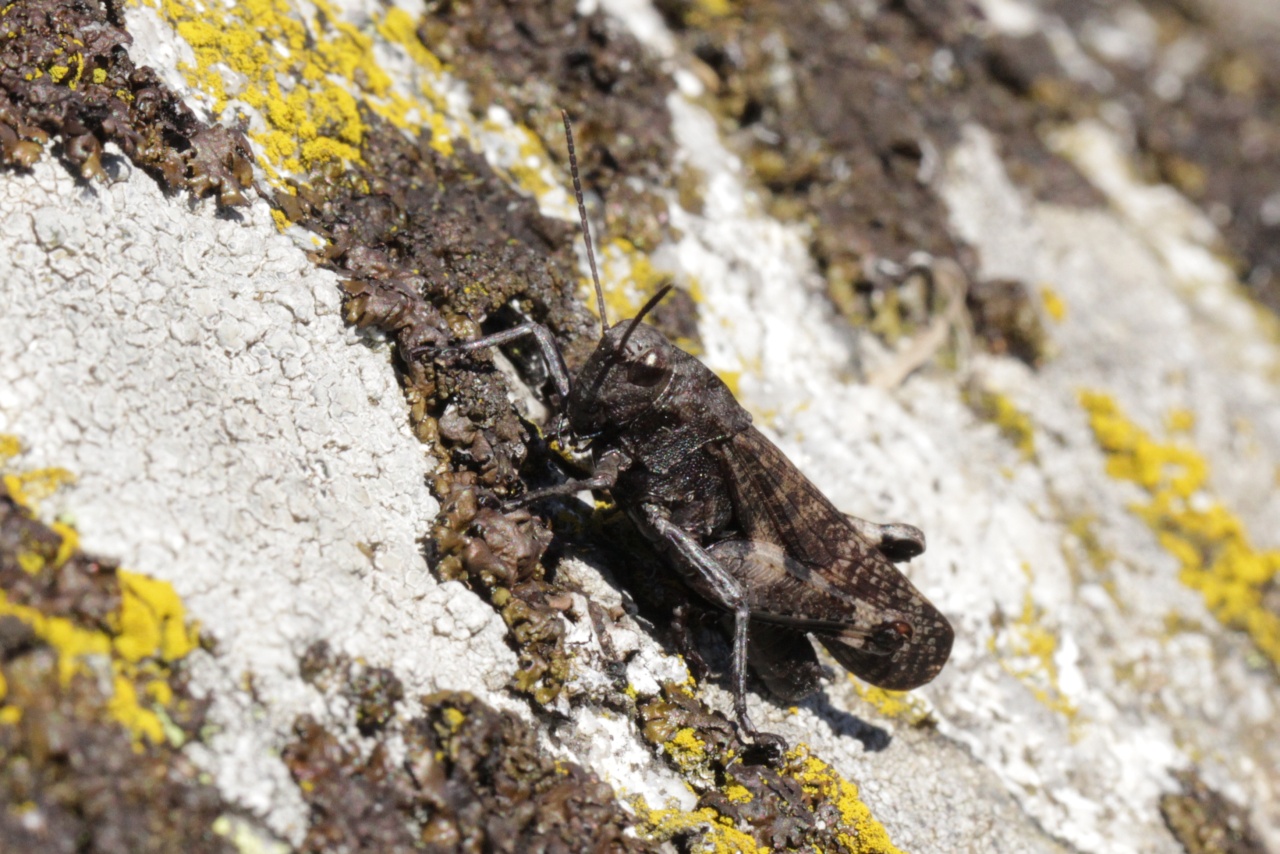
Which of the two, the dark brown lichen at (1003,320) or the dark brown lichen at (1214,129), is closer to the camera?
the dark brown lichen at (1003,320)

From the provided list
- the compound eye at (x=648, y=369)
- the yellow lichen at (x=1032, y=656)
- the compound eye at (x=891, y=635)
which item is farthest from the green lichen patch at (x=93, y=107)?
the yellow lichen at (x=1032, y=656)

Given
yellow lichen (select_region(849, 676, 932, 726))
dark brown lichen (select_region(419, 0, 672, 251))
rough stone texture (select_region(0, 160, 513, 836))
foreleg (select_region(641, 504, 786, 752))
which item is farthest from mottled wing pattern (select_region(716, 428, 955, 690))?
dark brown lichen (select_region(419, 0, 672, 251))

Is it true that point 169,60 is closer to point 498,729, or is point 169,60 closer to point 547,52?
point 547,52

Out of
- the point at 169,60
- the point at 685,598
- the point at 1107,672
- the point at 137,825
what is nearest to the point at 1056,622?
the point at 1107,672

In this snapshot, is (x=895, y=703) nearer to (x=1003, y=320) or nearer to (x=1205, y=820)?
(x=1205, y=820)

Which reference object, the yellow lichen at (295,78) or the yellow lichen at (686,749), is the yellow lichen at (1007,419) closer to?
the yellow lichen at (686,749)

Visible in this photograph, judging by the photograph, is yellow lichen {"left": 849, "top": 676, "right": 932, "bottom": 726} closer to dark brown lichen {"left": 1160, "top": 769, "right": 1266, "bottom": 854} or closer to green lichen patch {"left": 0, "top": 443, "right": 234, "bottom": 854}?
dark brown lichen {"left": 1160, "top": 769, "right": 1266, "bottom": 854}
